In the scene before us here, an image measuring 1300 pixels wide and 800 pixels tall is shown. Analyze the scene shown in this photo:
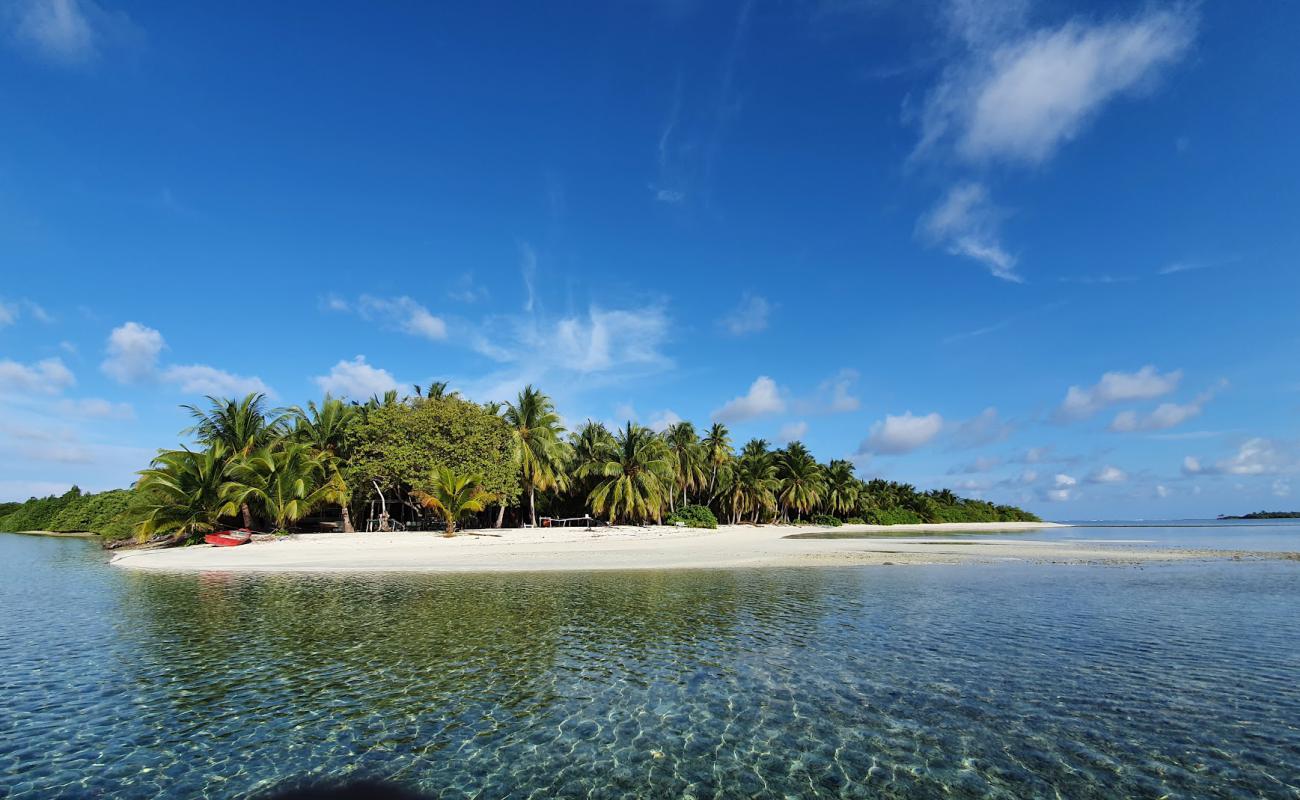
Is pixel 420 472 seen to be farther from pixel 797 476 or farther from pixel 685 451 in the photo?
pixel 797 476

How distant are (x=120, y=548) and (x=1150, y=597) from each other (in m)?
70.5

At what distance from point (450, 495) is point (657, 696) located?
1565 inches

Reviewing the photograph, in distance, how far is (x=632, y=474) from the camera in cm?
6638

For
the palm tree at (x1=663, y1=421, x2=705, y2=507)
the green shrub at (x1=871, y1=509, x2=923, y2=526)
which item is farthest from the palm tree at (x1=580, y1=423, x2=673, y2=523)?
the green shrub at (x1=871, y1=509, x2=923, y2=526)

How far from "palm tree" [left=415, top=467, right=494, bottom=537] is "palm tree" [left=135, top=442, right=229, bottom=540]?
1588cm

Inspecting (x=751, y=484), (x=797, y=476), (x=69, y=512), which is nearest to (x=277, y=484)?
(x=751, y=484)

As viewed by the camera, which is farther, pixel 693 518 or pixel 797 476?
pixel 797 476

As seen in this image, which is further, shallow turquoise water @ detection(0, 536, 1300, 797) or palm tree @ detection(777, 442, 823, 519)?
palm tree @ detection(777, 442, 823, 519)

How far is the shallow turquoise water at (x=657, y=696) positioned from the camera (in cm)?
812

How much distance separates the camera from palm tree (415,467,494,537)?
4744 centimetres

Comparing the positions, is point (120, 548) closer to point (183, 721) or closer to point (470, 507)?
point (470, 507)

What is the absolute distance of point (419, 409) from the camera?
53.9m

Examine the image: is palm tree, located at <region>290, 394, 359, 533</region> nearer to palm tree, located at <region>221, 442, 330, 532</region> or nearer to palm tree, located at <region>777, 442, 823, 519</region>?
palm tree, located at <region>221, 442, 330, 532</region>

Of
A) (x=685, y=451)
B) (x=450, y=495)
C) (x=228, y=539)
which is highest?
(x=685, y=451)
